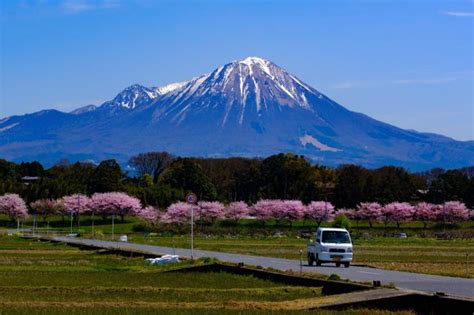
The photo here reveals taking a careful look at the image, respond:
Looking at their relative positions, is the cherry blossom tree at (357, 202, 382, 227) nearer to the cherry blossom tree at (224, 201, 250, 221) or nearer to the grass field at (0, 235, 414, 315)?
the cherry blossom tree at (224, 201, 250, 221)

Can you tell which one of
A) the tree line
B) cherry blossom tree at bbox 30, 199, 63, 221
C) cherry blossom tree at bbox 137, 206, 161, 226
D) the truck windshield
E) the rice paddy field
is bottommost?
the rice paddy field

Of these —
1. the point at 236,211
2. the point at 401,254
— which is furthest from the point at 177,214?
the point at 401,254

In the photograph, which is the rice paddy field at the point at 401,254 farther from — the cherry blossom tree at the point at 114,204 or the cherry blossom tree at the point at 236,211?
the cherry blossom tree at the point at 114,204

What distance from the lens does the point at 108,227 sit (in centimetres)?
11444

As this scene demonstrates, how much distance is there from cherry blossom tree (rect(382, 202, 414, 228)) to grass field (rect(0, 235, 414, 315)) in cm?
8917

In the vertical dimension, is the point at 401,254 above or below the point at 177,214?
below

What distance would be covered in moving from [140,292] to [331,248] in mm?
14846

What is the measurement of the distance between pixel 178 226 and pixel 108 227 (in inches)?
361

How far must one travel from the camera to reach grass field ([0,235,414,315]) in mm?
17938

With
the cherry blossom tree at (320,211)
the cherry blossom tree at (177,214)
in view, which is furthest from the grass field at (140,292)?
the cherry blossom tree at (320,211)

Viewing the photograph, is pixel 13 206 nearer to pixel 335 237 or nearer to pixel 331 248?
pixel 335 237

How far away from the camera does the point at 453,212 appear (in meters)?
121

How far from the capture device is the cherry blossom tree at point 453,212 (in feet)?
395

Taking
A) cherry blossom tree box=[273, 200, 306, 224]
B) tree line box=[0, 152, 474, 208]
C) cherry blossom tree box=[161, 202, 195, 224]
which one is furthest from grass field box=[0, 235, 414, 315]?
tree line box=[0, 152, 474, 208]
